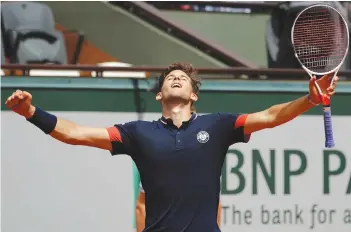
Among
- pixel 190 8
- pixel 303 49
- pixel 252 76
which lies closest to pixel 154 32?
pixel 190 8

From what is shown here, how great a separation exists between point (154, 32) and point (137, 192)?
3.12 metres

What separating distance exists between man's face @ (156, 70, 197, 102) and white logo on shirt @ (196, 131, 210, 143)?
0.20m

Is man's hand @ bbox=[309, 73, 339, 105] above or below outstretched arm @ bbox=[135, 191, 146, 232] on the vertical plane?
above

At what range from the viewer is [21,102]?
4348 millimetres

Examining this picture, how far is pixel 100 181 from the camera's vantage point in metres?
6.54

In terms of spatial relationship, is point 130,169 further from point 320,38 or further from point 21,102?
point 21,102

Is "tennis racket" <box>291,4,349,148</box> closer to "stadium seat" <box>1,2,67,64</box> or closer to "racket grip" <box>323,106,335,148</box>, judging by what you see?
"racket grip" <box>323,106,335,148</box>

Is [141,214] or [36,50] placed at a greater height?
[36,50]

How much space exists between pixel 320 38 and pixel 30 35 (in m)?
3.33

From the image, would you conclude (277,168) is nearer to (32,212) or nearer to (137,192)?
(137,192)

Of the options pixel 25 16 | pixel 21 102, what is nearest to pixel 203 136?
pixel 21 102

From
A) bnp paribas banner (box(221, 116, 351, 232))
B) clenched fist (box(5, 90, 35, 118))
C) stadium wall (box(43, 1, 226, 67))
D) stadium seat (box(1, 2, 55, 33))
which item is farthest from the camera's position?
stadium wall (box(43, 1, 226, 67))

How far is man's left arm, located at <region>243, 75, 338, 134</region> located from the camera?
172 inches

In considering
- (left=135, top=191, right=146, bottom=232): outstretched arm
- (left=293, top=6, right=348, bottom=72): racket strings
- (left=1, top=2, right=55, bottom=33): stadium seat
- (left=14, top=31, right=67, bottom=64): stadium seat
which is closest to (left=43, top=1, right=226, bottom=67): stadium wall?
(left=1, top=2, right=55, bottom=33): stadium seat
